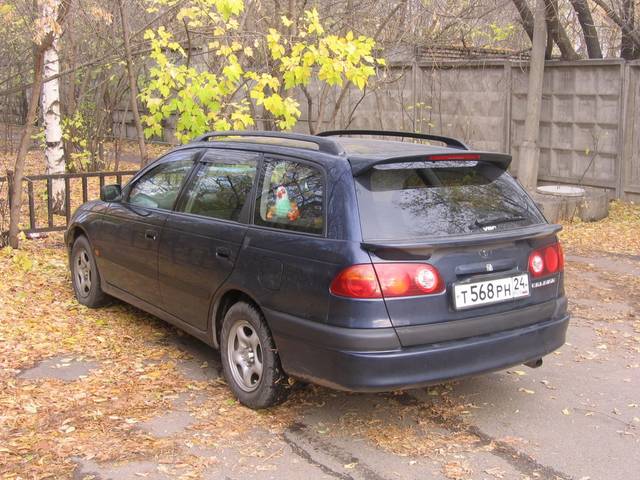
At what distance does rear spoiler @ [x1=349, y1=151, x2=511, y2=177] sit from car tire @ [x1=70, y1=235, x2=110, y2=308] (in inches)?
125

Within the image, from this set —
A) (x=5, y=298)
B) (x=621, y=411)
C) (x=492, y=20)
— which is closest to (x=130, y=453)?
(x=621, y=411)

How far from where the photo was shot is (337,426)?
174 inches

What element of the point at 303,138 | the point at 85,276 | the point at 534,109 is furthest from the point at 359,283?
the point at 534,109

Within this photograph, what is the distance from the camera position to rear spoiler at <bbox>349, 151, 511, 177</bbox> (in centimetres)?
421

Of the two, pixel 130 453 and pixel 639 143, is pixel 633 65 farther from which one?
pixel 130 453

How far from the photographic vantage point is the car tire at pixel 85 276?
6.61m

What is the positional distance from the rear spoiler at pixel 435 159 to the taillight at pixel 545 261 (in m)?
0.58

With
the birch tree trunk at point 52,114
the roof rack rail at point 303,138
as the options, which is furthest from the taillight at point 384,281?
the birch tree trunk at point 52,114

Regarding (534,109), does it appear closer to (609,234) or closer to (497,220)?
(609,234)

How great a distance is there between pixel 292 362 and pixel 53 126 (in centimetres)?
752

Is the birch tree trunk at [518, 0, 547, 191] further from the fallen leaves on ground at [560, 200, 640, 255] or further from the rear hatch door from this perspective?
the rear hatch door

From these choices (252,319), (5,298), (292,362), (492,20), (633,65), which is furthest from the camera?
(492,20)

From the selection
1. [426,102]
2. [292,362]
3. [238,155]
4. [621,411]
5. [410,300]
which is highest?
[426,102]

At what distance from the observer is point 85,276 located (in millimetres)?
6824
